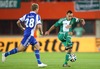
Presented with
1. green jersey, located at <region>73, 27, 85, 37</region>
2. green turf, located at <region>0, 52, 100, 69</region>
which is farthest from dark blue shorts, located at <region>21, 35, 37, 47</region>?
green jersey, located at <region>73, 27, 85, 37</region>

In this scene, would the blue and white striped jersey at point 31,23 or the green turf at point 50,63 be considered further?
the green turf at point 50,63

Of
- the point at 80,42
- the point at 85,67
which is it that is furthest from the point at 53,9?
the point at 85,67

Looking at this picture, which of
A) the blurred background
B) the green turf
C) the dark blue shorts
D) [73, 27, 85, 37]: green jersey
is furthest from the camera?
[73, 27, 85, 37]: green jersey

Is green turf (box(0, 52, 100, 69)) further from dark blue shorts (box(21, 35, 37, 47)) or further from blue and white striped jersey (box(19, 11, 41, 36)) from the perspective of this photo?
blue and white striped jersey (box(19, 11, 41, 36))

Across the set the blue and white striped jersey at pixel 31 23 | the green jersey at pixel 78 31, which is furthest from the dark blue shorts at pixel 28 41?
the green jersey at pixel 78 31

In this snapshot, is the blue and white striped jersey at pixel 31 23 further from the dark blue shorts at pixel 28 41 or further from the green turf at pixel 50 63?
the green turf at pixel 50 63

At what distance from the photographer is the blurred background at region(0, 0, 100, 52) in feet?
100

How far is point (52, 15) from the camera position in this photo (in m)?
35.3

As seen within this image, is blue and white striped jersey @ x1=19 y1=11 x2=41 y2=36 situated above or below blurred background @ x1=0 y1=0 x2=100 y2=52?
above

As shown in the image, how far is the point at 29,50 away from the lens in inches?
1182

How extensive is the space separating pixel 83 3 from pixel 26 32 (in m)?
17.6

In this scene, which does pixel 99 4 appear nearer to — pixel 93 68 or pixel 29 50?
pixel 29 50

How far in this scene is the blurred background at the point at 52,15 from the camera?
3055 centimetres

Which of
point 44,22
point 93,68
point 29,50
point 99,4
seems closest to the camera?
point 93,68
